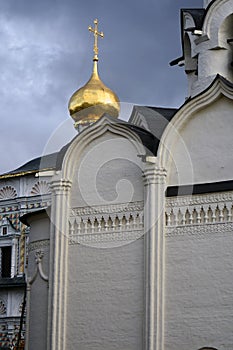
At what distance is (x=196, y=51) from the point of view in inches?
522

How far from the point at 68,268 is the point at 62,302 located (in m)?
0.46

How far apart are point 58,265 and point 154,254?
1.48m

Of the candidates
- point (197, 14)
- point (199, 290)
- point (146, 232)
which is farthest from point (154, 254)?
point (197, 14)

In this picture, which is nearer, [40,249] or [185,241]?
[185,241]

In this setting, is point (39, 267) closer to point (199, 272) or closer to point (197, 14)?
point (199, 272)

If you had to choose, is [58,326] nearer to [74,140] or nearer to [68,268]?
[68,268]

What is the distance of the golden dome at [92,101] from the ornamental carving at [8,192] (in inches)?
97.6

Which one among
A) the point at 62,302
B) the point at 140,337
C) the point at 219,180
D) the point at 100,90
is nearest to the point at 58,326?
the point at 62,302

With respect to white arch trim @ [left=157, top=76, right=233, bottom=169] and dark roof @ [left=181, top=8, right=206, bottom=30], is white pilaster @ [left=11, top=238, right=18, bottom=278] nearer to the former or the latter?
dark roof @ [left=181, top=8, right=206, bottom=30]

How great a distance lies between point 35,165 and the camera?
20.8 metres

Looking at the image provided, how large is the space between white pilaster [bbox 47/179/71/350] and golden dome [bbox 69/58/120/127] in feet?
19.8

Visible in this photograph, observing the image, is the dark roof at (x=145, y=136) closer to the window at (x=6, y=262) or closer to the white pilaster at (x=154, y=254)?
the white pilaster at (x=154, y=254)

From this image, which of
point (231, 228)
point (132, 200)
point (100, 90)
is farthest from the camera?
point (100, 90)

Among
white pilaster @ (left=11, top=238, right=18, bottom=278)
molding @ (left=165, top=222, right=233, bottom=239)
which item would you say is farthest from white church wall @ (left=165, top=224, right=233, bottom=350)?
white pilaster @ (left=11, top=238, right=18, bottom=278)
